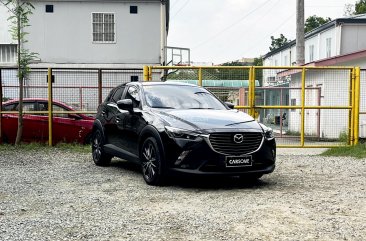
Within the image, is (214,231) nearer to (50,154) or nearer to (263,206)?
(263,206)

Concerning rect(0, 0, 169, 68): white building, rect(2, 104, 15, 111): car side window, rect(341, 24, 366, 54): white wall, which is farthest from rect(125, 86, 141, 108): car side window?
rect(341, 24, 366, 54): white wall

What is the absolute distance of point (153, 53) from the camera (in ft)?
80.8

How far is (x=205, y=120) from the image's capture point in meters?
7.31

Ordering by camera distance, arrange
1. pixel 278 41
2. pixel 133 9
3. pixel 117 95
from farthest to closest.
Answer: pixel 278 41, pixel 133 9, pixel 117 95

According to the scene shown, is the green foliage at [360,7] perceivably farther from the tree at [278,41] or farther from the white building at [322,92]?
the white building at [322,92]

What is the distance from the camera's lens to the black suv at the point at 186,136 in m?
6.96

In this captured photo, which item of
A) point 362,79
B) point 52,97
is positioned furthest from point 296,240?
point 362,79

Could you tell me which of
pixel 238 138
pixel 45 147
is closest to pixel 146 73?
pixel 45 147

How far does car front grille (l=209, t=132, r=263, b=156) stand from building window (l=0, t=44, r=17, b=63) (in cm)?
1972

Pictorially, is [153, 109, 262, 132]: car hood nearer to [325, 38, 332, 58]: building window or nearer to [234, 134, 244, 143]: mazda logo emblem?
[234, 134, 244, 143]: mazda logo emblem

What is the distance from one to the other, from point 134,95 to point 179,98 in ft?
2.79

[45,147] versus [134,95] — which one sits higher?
[134,95]

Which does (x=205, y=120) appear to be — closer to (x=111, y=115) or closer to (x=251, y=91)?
(x=111, y=115)

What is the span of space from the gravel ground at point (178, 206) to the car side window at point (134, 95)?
1.29m
